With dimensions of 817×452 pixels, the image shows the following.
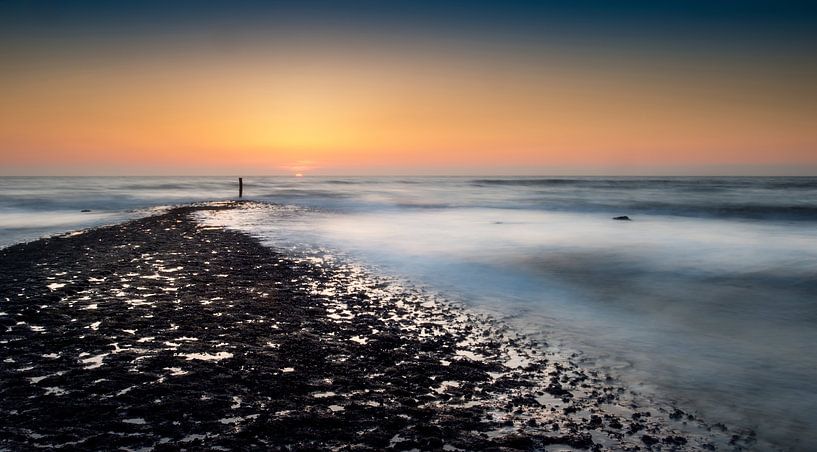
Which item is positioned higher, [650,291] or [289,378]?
[289,378]

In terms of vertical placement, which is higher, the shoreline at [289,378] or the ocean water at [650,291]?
the shoreline at [289,378]

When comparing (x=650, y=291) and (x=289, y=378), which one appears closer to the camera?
(x=289, y=378)

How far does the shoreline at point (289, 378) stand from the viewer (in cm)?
520

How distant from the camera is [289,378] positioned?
6.61 metres

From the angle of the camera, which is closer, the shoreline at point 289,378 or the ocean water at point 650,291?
the shoreline at point 289,378

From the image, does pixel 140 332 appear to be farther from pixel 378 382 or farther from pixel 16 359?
pixel 378 382

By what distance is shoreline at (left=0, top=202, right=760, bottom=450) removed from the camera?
5195 millimetres

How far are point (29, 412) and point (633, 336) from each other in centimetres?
896

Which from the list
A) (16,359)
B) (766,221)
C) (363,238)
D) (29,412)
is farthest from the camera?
(766,221)

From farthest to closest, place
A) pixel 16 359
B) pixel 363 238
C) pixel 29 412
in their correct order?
1. pixel 363 238
2. pixel 16 359
3. pixel 29 412

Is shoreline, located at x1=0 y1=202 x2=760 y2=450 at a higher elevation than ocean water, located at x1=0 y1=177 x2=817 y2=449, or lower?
higher

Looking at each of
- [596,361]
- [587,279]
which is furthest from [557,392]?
[587,279]

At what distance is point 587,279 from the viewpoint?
1580cm

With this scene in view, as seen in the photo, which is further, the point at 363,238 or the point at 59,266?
the point at 363,238
